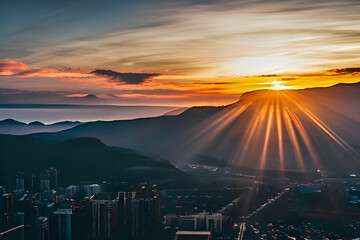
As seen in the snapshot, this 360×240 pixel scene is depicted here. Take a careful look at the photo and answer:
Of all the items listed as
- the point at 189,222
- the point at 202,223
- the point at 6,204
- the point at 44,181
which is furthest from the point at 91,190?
the point at 202,223

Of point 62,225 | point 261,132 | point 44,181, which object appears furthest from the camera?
point 261,132

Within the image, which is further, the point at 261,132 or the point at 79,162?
the point at 261,132

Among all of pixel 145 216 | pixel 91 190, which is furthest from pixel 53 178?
pixel 145 216

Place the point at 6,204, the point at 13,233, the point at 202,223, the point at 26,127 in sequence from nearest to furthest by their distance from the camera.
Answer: the point at 13,233 → the point at 202,223 → the point at 6,204 → the point at 26,127

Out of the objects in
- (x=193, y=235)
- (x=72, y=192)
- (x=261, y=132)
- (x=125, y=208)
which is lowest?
(x=193, y=235)

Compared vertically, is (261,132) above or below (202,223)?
above

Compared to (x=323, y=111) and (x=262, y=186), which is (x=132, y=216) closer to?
(x=262, y=186)

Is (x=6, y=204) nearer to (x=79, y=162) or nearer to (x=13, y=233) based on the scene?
(x=13, y=233)
